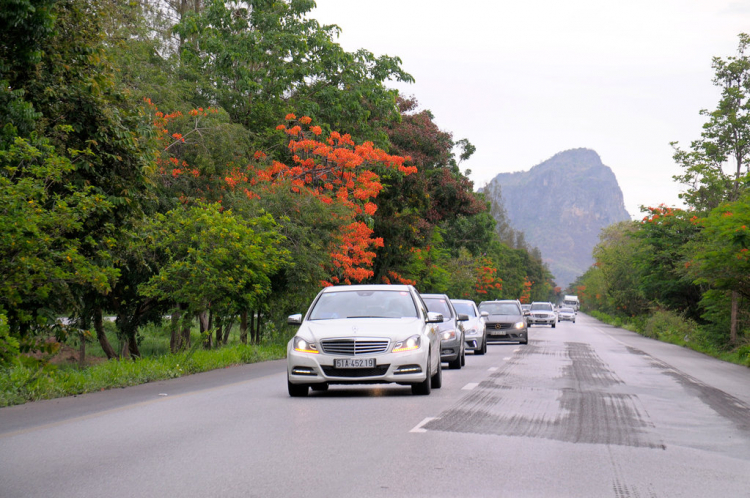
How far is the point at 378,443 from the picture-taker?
801cm

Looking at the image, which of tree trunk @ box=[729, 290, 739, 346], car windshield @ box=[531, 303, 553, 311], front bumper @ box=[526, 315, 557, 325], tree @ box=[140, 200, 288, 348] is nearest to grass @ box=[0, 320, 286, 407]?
tree @ box=[140, 200, 288, 348]

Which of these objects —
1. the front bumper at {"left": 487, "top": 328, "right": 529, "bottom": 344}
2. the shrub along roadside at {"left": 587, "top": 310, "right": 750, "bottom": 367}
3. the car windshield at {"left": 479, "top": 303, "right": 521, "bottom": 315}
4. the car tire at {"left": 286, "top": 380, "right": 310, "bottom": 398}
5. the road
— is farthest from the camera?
the car windshield at {"left": 479, "top": 303, "right": 521, "bottom": 315}

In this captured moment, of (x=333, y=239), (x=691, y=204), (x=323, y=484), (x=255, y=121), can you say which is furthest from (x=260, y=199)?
(x=691, y=204)

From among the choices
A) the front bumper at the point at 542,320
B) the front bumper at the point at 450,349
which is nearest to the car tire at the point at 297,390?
the front bumper at the point at 450,349

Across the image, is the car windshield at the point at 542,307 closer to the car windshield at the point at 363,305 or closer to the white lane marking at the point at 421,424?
the car windshield at the point at 363,305

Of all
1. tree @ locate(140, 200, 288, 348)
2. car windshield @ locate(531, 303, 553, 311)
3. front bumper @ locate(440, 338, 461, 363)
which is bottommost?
front bumper @ locate(440, 338, 461, 363)

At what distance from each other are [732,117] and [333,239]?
87.0 feet

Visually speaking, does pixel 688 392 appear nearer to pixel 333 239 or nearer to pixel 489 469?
pixel 489 469

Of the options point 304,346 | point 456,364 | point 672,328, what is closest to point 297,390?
point 304,346

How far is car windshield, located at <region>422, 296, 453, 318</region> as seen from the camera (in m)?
20.6

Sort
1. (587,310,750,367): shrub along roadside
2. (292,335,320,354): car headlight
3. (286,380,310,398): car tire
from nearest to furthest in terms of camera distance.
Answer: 1. (292,335,320,354): car headlight
2. (286,380,310,398): car tire
3. (587,310,750,367): shrub along roadside

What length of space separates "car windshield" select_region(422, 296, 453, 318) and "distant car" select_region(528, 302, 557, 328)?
42251mm

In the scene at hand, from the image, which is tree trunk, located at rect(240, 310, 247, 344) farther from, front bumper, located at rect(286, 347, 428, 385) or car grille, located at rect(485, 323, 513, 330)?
front bumper, located at rect(286, 347, 428, 385)

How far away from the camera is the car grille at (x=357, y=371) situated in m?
12.1
